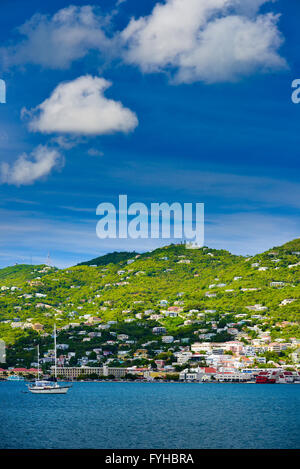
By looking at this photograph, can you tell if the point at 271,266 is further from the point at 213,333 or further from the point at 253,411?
the point at 253,411

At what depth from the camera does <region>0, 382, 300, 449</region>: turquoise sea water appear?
3769cm

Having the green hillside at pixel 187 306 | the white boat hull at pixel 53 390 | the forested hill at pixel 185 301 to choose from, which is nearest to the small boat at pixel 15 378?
the green hillside at pixel 187 306

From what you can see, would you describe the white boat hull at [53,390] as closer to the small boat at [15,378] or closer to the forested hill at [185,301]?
the small boat at [15,378]

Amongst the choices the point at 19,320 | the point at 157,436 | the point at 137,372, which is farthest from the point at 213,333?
the point at 157,436

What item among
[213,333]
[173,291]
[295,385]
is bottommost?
[295,385]

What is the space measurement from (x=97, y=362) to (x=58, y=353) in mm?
11246

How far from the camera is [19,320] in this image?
173m

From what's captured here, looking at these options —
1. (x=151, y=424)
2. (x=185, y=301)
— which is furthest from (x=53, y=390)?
(x=185, y=301)

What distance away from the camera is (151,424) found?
4647 cm

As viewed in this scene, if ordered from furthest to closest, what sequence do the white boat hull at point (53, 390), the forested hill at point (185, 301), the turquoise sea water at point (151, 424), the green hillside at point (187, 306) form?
the forested hill at point (185, 301) < the green hillside at point (187, 306) < the white boat hull at point (53, 390) < the turquoise sea water at point (151, 424)

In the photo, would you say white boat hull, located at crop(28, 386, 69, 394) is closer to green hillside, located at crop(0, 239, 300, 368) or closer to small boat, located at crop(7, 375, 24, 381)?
small boat, located at crop(7, 375, 24, 381)

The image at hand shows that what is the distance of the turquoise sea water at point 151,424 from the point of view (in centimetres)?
3769

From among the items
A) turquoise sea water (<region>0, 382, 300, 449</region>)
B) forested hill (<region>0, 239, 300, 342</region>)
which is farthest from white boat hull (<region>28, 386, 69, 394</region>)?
forested hill (<region>0, 239, 300, 342</region>)
